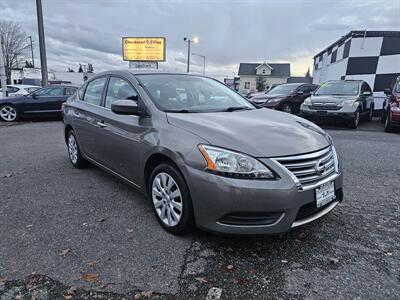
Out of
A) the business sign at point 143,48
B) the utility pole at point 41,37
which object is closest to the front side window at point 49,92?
the utility pole at point 41,37

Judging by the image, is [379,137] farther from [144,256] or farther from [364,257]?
[144,256]

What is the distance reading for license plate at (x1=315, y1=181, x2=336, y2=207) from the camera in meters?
2.42

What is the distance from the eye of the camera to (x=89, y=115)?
13.3 feet

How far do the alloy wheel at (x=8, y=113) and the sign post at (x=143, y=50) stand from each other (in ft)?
54.7

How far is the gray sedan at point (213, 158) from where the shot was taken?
225 cm

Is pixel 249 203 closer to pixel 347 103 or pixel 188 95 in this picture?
pixel 188 95

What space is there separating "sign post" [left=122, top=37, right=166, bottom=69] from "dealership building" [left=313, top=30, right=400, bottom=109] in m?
16.0

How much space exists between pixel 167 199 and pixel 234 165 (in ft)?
2.68

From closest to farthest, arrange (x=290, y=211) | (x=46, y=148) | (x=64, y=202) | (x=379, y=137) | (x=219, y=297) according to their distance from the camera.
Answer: (x=219, y=297) → (x=290, y=211) → (x=64, y=202) → (x=46, y=148) → (x=379, y=137)

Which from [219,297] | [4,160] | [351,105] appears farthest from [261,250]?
[351,105]

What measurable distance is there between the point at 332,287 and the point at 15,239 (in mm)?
2676

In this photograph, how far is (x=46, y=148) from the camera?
6355 millimetres

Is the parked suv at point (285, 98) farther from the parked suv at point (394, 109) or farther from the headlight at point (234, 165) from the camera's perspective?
the headlight at point (234, 165)

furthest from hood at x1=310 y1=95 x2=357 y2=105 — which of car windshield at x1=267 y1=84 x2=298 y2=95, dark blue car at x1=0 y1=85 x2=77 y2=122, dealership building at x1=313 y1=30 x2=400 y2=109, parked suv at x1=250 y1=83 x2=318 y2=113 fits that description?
dark blue car at x1=0 y1=85 x2=77 y2=122
